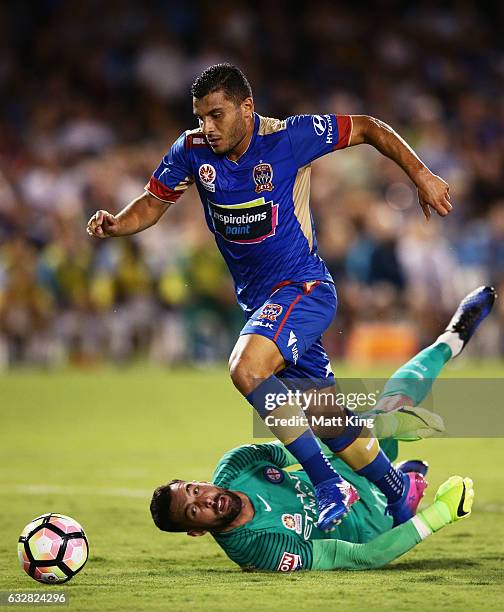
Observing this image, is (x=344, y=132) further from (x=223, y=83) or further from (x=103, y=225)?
(x=103, y=225)

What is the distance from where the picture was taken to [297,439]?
6730 millimetres

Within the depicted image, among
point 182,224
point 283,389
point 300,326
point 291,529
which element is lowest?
point 291,529

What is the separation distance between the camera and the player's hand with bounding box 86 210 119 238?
7.27 m

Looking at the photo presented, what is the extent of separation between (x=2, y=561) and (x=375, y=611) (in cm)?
236

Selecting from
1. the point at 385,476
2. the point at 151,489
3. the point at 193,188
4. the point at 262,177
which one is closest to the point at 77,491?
the point at 151,489

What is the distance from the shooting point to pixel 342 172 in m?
20.2

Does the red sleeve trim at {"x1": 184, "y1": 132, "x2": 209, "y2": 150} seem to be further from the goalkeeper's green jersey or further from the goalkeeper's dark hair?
the goalkeeper's dark hair

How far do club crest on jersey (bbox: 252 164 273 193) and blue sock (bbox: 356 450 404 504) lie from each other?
64.1 inches

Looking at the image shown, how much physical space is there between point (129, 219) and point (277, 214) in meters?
0.89

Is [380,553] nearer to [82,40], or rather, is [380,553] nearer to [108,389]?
[108,389]

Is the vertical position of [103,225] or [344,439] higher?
[103,225]

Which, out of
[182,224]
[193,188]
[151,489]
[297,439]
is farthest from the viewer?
[193,188]

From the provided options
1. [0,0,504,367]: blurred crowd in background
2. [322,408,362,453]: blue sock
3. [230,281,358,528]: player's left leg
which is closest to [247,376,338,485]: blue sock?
[230,281,358,528]: player's left leg

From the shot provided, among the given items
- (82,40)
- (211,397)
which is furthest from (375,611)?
(82,40)
